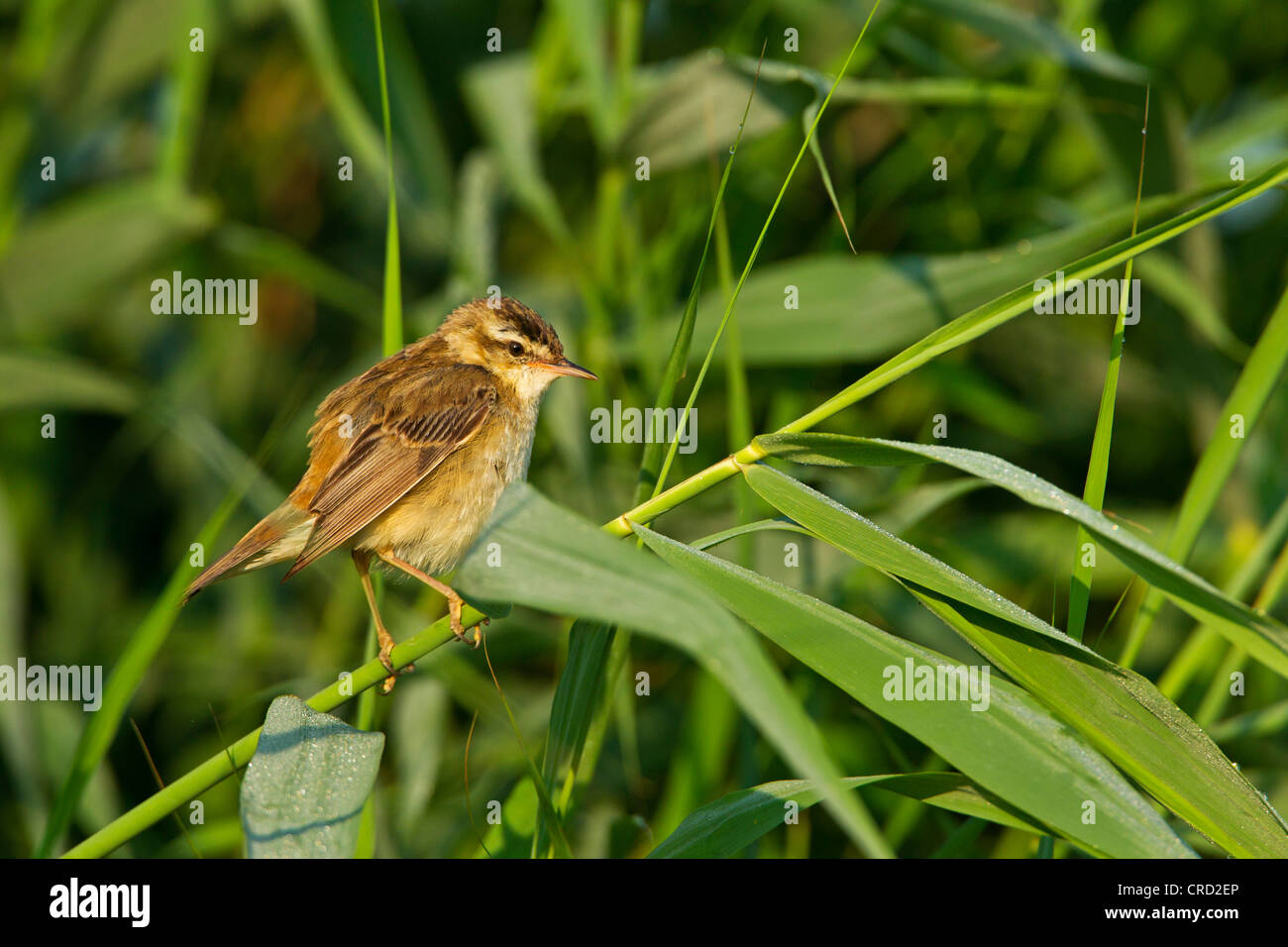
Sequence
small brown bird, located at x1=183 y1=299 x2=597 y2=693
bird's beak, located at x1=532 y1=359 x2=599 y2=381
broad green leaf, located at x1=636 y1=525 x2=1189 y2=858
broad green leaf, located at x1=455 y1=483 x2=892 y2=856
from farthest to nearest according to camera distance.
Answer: bird's beak, located at x1=532 y1=359 x2=599 y2=381 < small brown bird, located at x1=183 y1=299 x2=597 y2=693 < broad green leaf, located at x1=636 y1=525 x2=1189 y2=858 < broad green leaf, located at x1=455 y1=483 x2=892 y2=856

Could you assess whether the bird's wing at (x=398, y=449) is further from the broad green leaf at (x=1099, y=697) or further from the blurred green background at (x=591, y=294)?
the broad green leaf at (x=1099, y=697)

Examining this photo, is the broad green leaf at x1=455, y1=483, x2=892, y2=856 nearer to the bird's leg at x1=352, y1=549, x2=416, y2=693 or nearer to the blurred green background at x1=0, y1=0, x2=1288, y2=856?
the bird's leg at x1=352, y1=549, x2=416, y2=693

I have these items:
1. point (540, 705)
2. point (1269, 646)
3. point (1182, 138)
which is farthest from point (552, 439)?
point (1269, 646)

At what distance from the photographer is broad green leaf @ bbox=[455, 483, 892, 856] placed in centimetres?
118

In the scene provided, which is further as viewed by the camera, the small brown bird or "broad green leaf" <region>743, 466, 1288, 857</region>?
the small brown bird

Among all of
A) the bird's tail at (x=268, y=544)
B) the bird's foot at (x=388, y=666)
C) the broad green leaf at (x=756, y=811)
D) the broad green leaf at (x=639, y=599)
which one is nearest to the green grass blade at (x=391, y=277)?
the bird's tail at (x=268, y=544)

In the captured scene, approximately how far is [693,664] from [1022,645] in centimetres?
218

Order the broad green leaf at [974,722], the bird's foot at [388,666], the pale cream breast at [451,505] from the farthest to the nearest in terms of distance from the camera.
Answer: the pale cream breast at [451,505] < the bird's foot at [388,666] < the broad green leaf at [974,722]

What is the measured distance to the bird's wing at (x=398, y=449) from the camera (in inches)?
102

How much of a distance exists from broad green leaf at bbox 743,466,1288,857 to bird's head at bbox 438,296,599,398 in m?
1.53

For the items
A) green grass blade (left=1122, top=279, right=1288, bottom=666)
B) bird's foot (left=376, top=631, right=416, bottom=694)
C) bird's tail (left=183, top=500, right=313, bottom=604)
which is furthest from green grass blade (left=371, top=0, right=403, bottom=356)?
green grass blade (left=1122, top=279, right=1288, bottom=666)

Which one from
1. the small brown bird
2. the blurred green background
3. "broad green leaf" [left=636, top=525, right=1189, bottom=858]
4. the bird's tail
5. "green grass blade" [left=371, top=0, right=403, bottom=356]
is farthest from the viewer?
the blurred green background

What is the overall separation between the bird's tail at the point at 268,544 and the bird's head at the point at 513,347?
74 cm

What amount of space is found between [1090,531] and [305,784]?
124 cm
